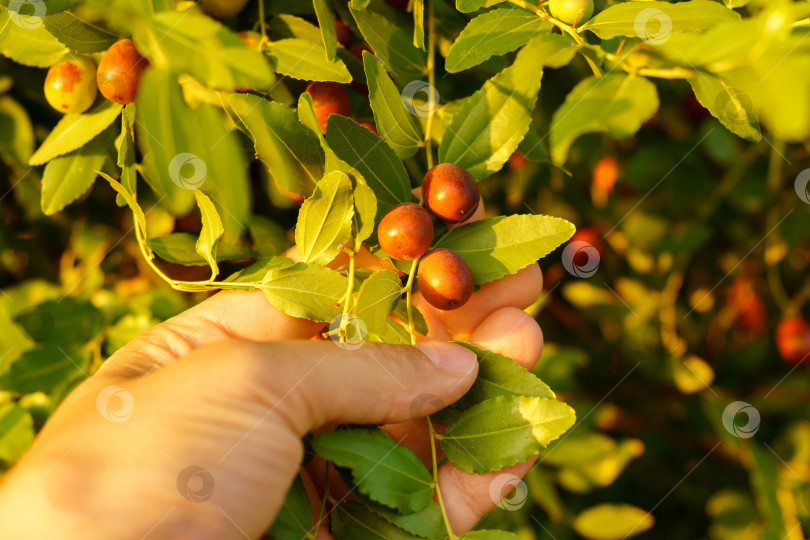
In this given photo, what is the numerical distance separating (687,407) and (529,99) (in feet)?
5.19

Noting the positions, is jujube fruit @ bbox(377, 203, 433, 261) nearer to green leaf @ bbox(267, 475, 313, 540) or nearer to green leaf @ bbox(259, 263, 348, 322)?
green leaf @ bbox(259, 263, 348, 322)

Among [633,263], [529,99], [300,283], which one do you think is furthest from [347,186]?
[633,263]

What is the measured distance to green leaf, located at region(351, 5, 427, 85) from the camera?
44.1 inches

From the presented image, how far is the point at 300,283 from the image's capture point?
1.06 m

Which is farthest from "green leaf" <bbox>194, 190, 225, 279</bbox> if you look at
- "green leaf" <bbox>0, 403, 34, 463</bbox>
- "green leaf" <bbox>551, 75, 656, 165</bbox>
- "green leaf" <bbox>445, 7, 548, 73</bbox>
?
"green leaf" <bbox>0, 403, 34, 463</bbox>

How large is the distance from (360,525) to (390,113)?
0.67 m

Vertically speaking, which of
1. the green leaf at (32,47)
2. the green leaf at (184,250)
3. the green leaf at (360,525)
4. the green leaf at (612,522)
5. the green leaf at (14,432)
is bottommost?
the green leaf at (612,522)

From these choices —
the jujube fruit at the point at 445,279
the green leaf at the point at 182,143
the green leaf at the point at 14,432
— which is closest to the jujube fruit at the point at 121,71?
the green leaf at the point at 182,143

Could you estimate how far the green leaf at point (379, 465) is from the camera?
0.95 m

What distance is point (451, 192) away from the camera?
3.53 feet

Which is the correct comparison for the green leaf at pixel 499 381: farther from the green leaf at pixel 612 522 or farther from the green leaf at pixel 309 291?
the green leaf at pixel 612 522

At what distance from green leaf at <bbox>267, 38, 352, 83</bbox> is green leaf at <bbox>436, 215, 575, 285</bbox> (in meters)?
0.34

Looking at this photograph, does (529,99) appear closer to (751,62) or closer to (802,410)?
(751,62)

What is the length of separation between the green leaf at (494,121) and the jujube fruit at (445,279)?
7.3 inches
